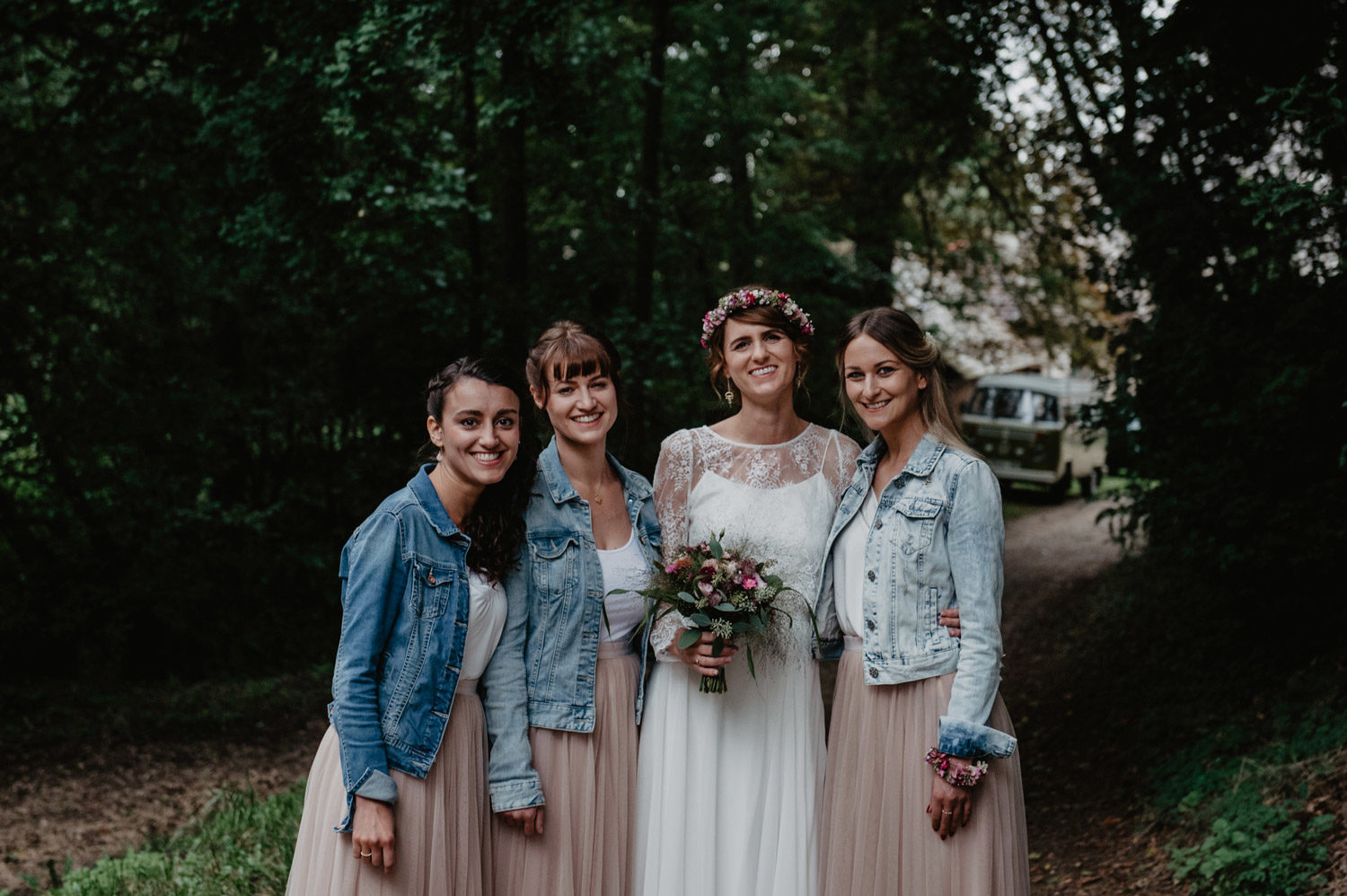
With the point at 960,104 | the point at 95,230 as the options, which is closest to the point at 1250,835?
the point at 960,104

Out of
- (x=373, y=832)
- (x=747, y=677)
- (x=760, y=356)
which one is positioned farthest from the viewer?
(x=760, y=356)

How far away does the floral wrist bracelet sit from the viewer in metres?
3.10

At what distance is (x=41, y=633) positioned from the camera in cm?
1056

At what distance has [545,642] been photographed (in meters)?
3.38

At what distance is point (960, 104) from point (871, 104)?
4429 mm

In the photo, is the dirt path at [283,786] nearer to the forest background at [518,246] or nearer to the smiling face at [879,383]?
the forest background at [518,246]

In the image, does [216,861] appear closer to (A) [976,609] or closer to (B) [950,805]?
(B) [950,805]

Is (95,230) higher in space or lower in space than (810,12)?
lower

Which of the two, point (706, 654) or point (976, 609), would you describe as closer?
point (976, 609)

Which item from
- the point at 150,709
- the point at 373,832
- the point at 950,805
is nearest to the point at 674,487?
the point at 950,805

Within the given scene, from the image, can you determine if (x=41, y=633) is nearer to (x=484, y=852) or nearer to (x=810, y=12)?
(x=484, y=852)

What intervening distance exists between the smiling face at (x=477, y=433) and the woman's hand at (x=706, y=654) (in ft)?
2.70

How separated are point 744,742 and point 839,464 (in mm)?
1067

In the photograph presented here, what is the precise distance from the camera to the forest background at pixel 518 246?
6367 millimetres
